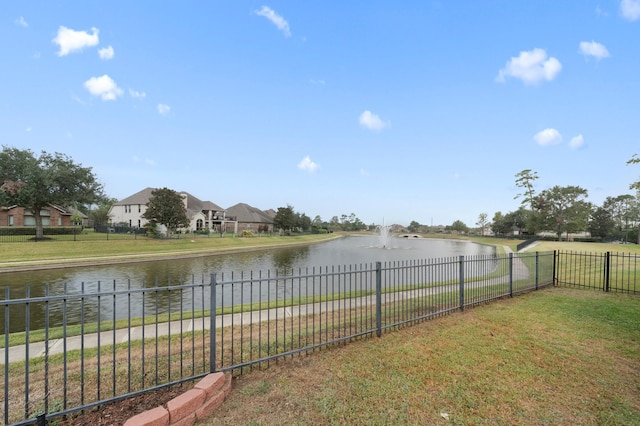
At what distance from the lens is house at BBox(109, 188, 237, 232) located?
56188 mm

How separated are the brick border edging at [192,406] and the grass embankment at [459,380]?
0.15 metres

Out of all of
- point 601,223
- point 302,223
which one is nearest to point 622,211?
point 601,223

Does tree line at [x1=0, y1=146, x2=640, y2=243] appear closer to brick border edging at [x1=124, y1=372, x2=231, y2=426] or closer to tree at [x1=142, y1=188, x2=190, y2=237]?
tree at [x1=142, y1=188, x2=190, y2=237]

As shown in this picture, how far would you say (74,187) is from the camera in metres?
33.8

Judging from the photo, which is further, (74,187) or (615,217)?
(615,217)

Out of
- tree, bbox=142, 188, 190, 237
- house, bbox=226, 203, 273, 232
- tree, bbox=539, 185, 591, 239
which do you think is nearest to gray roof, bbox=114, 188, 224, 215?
house, bbox=226, 203, 273, 232

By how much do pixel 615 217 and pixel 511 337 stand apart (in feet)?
308

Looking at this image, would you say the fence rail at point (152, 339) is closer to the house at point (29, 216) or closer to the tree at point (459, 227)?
the house at point (29, 216)

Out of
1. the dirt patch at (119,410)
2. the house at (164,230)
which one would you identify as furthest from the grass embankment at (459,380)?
the house at (164,230)

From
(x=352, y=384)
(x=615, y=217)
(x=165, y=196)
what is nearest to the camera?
(x=352, y=384)

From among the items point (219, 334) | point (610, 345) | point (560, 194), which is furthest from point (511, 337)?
point (560, 194)

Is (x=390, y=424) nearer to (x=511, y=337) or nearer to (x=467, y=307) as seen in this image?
(x=511, y=337)

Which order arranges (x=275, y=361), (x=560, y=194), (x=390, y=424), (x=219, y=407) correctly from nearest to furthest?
(x=390, y=424) → (x=219, y=407) → (x=275, y=361) → (x=560, y=194)

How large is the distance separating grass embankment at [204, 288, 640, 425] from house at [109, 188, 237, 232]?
52611 millimetres
